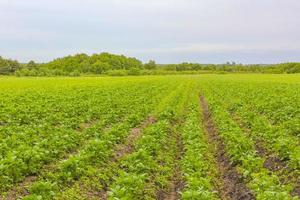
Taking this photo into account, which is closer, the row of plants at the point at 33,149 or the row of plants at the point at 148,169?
the row of plants at the point at 148,169

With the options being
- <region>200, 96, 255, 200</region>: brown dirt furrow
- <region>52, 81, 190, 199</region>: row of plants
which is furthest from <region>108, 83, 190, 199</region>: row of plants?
<region>200, 96, 255, 200</region>: brown dirt furrow

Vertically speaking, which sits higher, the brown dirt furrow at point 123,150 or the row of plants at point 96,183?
the row of plants at point 96,183

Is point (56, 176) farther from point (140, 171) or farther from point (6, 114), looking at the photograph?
point (6, 114)

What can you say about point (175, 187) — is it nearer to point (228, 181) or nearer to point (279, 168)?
point (228, 181)

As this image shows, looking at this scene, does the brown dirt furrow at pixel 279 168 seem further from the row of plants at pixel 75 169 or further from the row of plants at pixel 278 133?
the row of plants at pixel 75 169

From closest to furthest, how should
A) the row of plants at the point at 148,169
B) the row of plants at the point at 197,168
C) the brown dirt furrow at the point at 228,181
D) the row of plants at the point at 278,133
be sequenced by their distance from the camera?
the row of plants at the point at 197,168 < the row of plants at the point at 148,169 < the brown dirt furrow at the point at 228,181 < the row of plants at the point at 278,133

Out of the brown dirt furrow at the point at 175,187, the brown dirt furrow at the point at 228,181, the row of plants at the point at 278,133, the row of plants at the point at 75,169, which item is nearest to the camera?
the row of plants at the point at 75,169

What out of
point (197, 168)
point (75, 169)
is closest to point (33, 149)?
point (75, 169)

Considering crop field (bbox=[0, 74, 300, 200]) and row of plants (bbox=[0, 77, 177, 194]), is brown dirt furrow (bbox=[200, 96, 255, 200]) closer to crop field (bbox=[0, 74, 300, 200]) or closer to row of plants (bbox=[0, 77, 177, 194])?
crop field (bbox=[0, 74, 300, 200])

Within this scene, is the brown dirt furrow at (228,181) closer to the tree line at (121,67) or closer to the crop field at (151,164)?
the crop field at (151,164)

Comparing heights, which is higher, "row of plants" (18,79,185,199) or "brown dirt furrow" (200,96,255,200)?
"row of plants" (18,79,185,199)

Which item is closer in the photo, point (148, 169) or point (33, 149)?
point (148, 169)

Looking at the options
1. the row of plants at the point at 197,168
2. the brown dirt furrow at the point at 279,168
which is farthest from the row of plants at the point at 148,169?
the brown dirt furrow at the point at 279,168

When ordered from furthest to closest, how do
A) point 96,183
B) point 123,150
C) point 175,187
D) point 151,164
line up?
1. point 123,150
2. point 151,164
3. point 175,187
4. point 96,183
